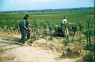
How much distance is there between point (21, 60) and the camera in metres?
10.9

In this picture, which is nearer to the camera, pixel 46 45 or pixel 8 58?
pixel 8 58

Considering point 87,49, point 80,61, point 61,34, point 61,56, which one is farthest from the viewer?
point 61,34

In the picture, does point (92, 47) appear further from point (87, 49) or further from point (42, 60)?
point (42, 60)

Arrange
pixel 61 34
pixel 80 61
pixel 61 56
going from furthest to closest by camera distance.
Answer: pixel 61 34
pixel 61 56
pixel 80 61

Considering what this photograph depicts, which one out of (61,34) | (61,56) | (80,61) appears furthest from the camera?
(61,34)

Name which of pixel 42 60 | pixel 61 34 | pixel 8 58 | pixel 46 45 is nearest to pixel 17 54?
pixel 8 58

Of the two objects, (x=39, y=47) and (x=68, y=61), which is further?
(x=39, y=47)

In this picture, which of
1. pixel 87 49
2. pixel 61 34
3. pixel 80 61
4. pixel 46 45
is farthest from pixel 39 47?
pixel 61 34

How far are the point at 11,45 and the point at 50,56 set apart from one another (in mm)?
3246

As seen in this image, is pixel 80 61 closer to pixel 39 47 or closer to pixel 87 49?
pixel 87 49

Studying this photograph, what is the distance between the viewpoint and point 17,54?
11.9 m

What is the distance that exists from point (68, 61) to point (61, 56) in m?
0.84

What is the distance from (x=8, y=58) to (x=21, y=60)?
83 cm

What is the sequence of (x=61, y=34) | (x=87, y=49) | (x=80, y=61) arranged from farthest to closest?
1. (x=61, y=34)
2. (x=87, y=49)
3. (x=80, y=61)
